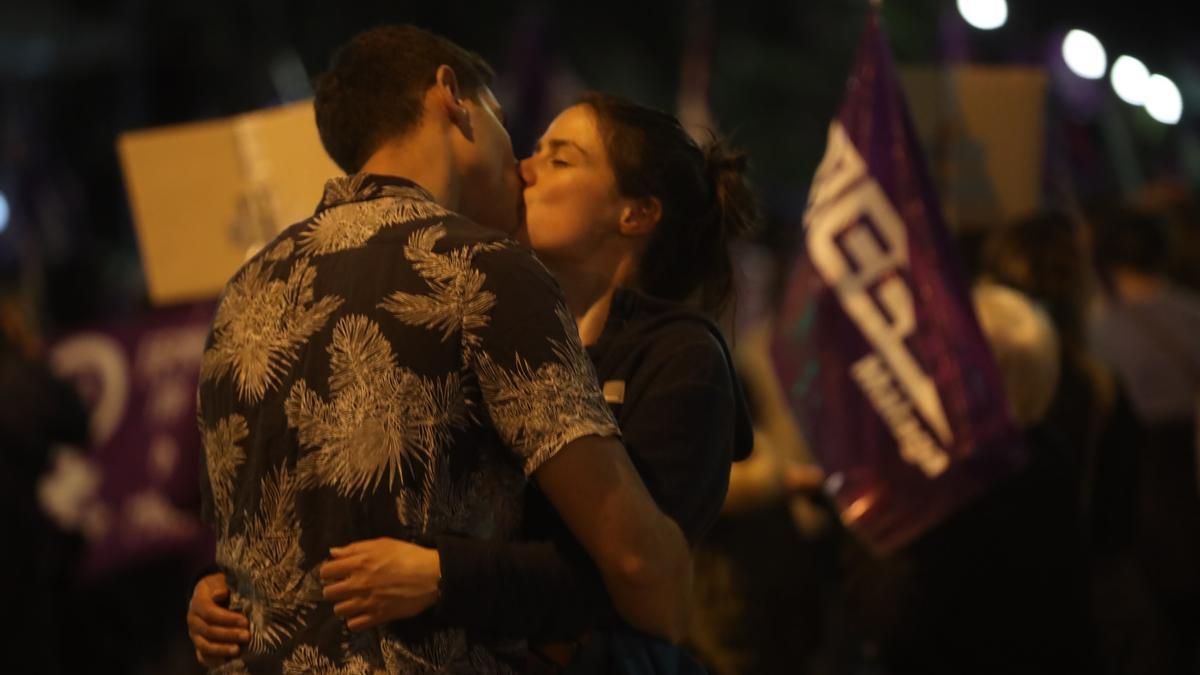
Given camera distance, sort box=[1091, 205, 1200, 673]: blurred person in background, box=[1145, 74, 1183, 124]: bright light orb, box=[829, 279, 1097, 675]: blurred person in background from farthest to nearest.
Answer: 1. box=[1145, 74, 1183, 124]: bright light orb
2. box=[1091, 205, 1200, 673]: blurred person in background
3. box=[829, 279, 1097, 675]: blurred person in background

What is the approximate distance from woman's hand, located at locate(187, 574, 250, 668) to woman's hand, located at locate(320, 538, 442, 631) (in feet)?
0.96

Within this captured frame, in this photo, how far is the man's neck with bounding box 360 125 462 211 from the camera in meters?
3.01

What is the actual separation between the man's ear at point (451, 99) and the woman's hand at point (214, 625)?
866 millimetres

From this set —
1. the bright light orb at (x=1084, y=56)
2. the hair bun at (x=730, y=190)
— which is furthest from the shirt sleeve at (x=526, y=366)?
the bright light orb at (x=1084, y=56)

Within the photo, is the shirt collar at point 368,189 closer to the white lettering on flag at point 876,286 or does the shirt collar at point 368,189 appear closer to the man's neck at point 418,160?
the man's neck at point 418,160

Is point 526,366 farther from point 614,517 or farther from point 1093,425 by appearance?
point 1093,425

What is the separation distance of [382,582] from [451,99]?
2.84 feet

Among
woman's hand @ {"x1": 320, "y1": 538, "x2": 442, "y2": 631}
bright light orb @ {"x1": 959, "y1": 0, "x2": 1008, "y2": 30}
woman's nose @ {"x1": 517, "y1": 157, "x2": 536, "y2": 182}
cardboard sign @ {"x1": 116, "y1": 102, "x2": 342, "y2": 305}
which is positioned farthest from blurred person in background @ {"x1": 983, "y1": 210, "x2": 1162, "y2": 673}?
bright light orb @ {"x1": 959, "y1": 0, "x2": 1008, "y2": 30}

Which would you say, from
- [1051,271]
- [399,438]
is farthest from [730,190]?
[1051,271]

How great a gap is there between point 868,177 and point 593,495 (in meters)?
2.84

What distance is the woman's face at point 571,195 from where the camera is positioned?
11.0 ft

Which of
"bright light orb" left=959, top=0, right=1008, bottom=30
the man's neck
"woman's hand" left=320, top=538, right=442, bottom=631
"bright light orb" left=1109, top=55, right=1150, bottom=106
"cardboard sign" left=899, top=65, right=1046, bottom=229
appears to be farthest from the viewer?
"bright light orb" left=1109, top=55, right=1150, bottom=106

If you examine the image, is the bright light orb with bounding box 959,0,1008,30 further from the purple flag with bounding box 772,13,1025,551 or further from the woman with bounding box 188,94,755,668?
the woman with bounding box 188,94,755,668

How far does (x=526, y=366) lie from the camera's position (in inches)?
106
